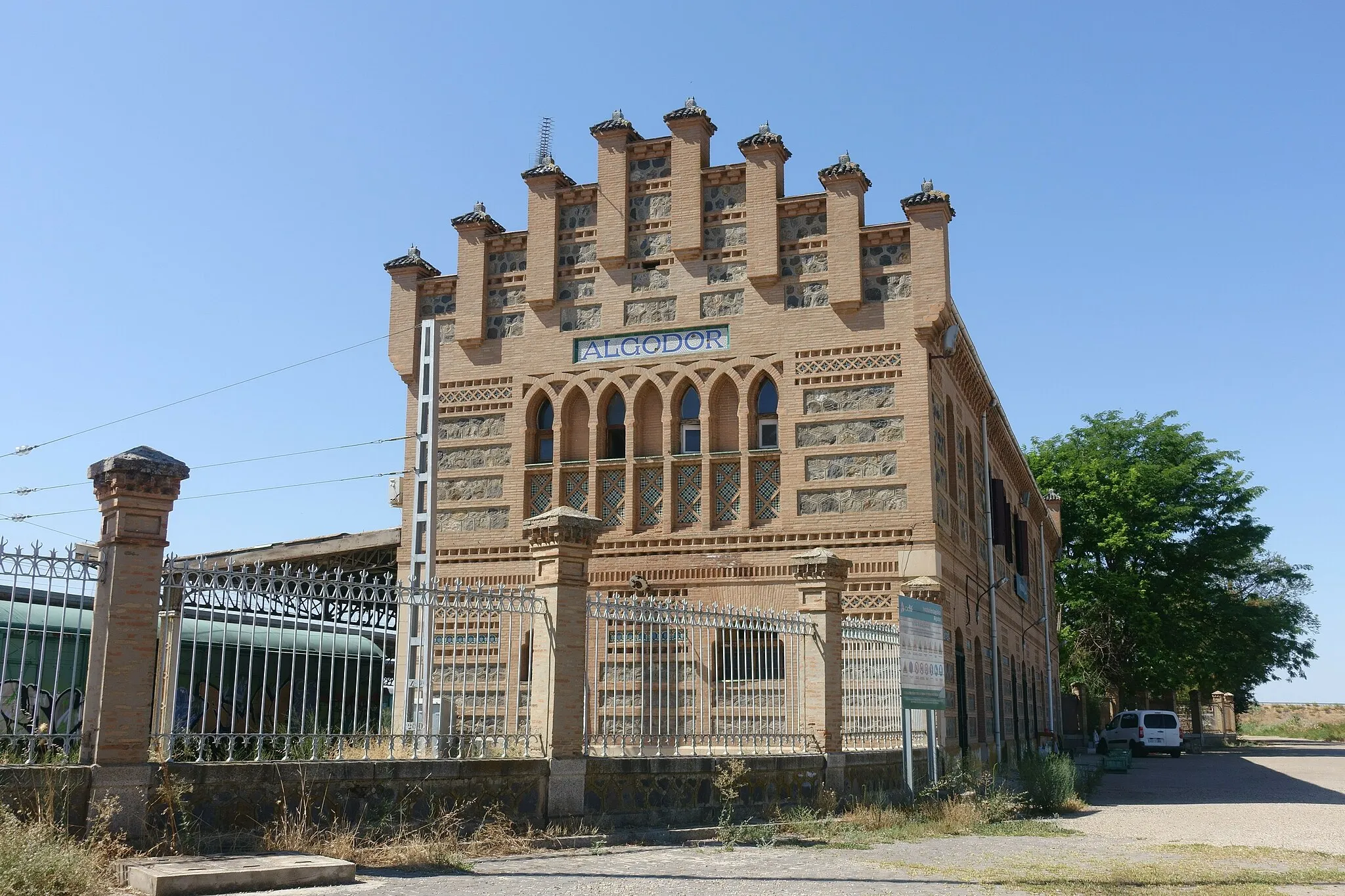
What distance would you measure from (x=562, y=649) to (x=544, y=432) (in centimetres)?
927

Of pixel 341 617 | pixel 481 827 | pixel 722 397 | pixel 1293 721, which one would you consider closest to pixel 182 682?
pixel 341 617

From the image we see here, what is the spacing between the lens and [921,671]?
15.0m

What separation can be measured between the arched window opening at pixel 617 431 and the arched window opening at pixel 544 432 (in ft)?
3.10

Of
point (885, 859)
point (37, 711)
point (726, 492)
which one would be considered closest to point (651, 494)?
point (726, 492)

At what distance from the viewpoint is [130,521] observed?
8.75 meters

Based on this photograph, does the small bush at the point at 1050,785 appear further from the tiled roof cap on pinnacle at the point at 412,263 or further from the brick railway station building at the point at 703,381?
the tiled roof cap on pinnacle at the point at 412,263

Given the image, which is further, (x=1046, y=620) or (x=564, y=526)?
(x=1046, y=620)

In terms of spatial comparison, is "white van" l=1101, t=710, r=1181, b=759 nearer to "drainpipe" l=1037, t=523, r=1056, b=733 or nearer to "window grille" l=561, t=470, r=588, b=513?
"drainpipe" l=1037, t=523, r=1056, b=733

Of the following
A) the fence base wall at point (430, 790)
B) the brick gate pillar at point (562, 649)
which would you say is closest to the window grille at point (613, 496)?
the fence base wall at point (430, 790)

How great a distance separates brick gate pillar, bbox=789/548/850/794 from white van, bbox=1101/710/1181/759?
91.1 feet

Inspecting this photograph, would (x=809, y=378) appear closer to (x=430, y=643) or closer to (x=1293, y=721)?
(x=430, y=643)

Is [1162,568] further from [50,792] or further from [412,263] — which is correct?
[50,792]

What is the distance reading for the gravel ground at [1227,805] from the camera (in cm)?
1341

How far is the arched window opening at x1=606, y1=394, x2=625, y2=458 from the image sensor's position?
19516 mm
